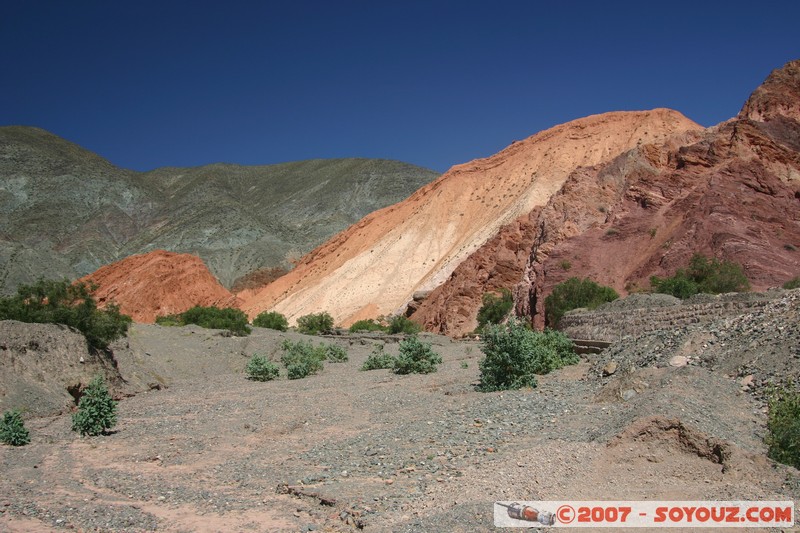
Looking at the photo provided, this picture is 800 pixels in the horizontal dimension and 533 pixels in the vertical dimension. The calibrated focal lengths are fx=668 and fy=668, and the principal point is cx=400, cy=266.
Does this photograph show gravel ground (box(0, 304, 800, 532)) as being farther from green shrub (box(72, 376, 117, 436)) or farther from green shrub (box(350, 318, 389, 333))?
green shrub (box(350, 318, 389, 333))

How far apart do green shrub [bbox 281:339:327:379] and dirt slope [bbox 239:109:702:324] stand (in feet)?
72.6

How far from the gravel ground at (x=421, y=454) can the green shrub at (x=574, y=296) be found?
15.0 meters

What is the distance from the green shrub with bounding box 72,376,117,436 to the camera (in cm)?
1083

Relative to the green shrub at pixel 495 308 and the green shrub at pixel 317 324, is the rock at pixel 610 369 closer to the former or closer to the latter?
the green shrub at pixel 495 308

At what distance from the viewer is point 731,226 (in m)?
28.4

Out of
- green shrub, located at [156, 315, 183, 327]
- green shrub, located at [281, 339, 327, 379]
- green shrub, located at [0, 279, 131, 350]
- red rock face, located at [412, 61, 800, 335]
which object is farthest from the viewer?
green shrub, located at [156, 315, 183, 327]

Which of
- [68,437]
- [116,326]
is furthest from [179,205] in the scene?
[68,437]

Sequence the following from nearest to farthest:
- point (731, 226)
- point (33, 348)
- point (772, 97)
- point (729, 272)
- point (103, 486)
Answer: point (103, 486) < point (33, 348) < point (729, 272) < point (731, 226) < point (772, 97)

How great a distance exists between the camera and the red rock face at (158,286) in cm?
5303

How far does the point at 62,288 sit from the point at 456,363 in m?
10.7

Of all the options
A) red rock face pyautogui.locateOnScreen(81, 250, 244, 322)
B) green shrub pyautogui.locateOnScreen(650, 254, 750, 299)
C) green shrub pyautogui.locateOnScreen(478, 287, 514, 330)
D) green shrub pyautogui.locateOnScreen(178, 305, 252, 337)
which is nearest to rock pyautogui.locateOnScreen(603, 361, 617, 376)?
green shrub pyautogui.locateOnScreen(650, 254, 750, 299)

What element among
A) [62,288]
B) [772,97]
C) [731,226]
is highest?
[772,97]

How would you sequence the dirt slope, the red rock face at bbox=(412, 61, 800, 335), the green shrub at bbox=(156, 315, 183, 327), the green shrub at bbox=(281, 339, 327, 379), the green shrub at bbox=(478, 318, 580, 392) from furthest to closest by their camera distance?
1. the dirt slope
2. the green shrub at bbox=(156, 315, 183, 327)
3. the red rock face at bbox=(412, 61, 800, 335)
4. the green shrub at bbox=(281, 339, 327, 379)
5. the green shrub at bbox=(478, 318, 580, 392)

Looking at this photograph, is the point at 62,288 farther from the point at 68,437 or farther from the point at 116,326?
the point at 68,437
